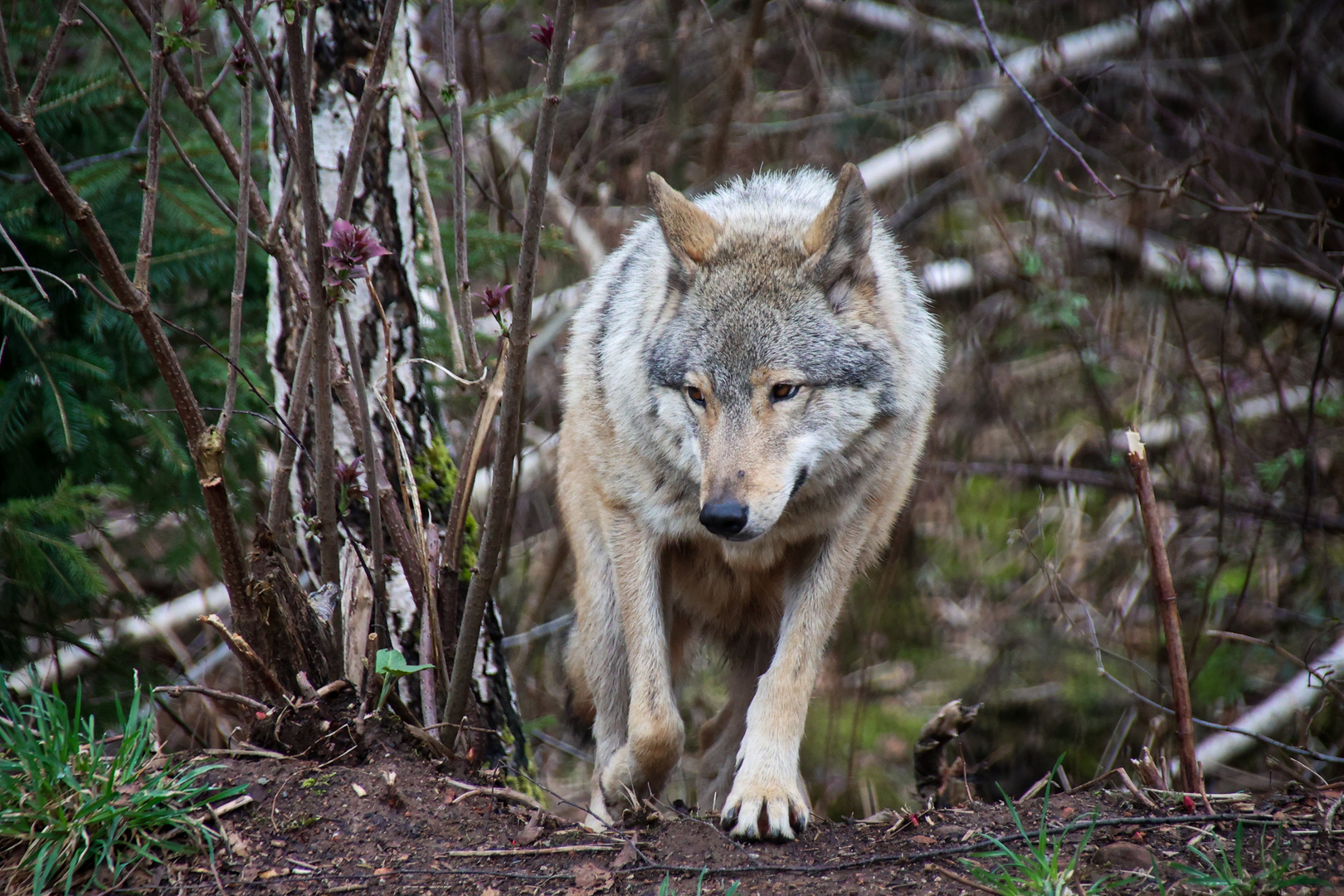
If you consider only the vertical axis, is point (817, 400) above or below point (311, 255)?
below

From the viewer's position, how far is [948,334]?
8.00m

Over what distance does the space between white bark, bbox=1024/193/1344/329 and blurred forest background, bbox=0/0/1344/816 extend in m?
0.04

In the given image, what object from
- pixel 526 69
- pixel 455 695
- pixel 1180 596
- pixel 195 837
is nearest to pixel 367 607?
pixel 455 695

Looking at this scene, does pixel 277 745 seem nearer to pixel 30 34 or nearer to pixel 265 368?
pixel 265 368

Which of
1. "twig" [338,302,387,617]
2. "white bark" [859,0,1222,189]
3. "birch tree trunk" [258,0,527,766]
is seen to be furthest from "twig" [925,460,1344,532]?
"twig" [338,302,387,617]

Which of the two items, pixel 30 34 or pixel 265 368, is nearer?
pixel 30 34

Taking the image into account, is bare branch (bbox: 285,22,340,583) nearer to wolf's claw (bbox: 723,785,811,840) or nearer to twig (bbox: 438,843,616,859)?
twig (bbox: 438,843,616,859)

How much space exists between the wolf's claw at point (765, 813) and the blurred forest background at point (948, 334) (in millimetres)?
1937

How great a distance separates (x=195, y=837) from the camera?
2.59 metres

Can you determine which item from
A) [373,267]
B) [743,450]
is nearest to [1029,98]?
[743,450]

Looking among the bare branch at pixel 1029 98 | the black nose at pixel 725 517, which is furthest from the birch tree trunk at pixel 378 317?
the bare branch at pixel 1029 98

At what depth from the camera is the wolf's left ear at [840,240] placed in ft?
11.2

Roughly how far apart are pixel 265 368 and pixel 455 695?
2087mm

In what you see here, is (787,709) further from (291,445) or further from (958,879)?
(291,445)
